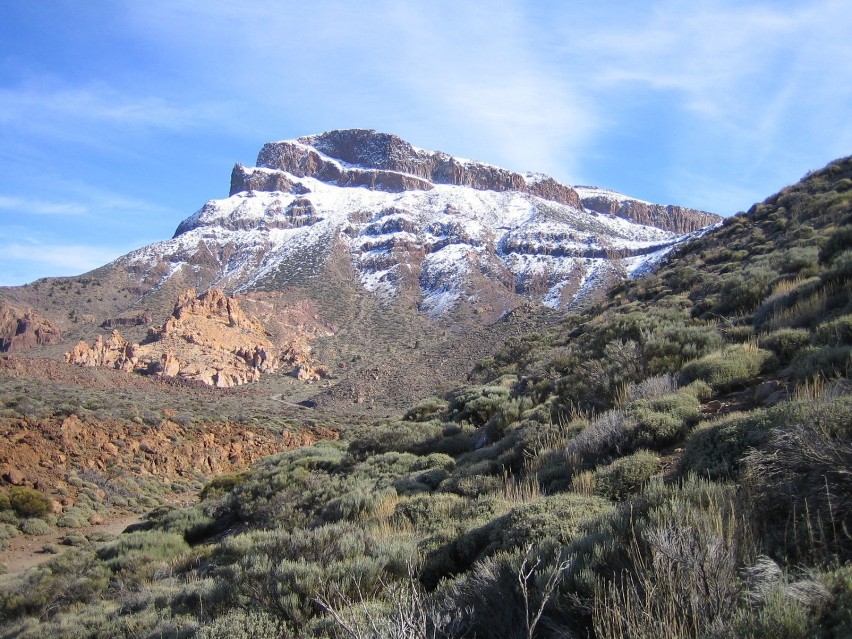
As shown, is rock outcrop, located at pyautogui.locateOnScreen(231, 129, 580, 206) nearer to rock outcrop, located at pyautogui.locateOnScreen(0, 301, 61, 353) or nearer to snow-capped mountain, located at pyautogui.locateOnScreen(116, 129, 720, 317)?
snow-capped mountain, located at pyautogui.locateOnScreen(116, 129, 720, 317)

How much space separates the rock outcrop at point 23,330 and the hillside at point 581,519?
6132 cm

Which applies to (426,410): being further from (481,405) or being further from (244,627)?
(244,627)

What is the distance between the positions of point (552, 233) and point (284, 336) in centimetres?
5641

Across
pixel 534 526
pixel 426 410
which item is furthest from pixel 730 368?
pixel 426 410

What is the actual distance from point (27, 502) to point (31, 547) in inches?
86.3

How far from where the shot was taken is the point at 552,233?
330 ft

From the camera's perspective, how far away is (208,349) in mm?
58969

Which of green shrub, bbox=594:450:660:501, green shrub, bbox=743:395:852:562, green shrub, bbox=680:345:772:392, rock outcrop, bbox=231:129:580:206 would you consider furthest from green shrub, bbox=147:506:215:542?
rock outcrop, bbox=231:129:580:206

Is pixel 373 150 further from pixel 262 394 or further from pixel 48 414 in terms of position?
pixel 48 414

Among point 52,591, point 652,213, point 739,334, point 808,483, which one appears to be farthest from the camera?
point 652,213

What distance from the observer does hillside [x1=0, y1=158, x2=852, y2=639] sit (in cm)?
268

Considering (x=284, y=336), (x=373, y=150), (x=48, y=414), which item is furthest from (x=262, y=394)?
(x=373, y=150)

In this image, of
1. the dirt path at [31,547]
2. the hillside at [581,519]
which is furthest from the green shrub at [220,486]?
the hillside at [581,519]

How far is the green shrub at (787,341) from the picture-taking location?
691 centimetres
